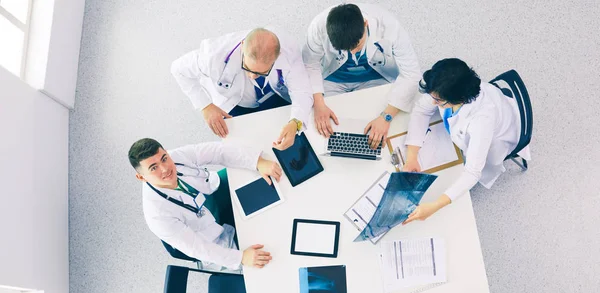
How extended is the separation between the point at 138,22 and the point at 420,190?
2465mm

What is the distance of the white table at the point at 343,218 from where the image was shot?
2209mm

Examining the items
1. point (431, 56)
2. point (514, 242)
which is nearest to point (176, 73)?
point (431, 56)

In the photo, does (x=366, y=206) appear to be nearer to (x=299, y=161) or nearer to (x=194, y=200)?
(x=299, y=161)

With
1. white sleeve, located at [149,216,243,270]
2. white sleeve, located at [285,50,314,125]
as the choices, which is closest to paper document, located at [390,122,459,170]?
white sleeve, located at [285,50,314,125]

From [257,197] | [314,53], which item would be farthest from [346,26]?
[257,197]

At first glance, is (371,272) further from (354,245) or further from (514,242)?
(514,242)

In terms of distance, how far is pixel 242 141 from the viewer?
Result: 2.46 meters

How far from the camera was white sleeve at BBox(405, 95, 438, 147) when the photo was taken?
2317mm

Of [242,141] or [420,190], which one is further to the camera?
[242,141]

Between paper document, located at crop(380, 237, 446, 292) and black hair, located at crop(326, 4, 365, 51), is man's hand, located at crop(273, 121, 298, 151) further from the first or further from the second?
paper document, located at crop(380, 237, 446, 292)

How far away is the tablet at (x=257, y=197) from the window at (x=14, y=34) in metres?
1.85

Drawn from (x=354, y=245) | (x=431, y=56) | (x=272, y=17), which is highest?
(x=272, y=17)

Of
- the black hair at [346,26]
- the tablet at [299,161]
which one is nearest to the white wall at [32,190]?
the tablet at [299,161]

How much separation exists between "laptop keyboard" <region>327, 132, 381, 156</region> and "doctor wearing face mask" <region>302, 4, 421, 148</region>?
3 centimetres
